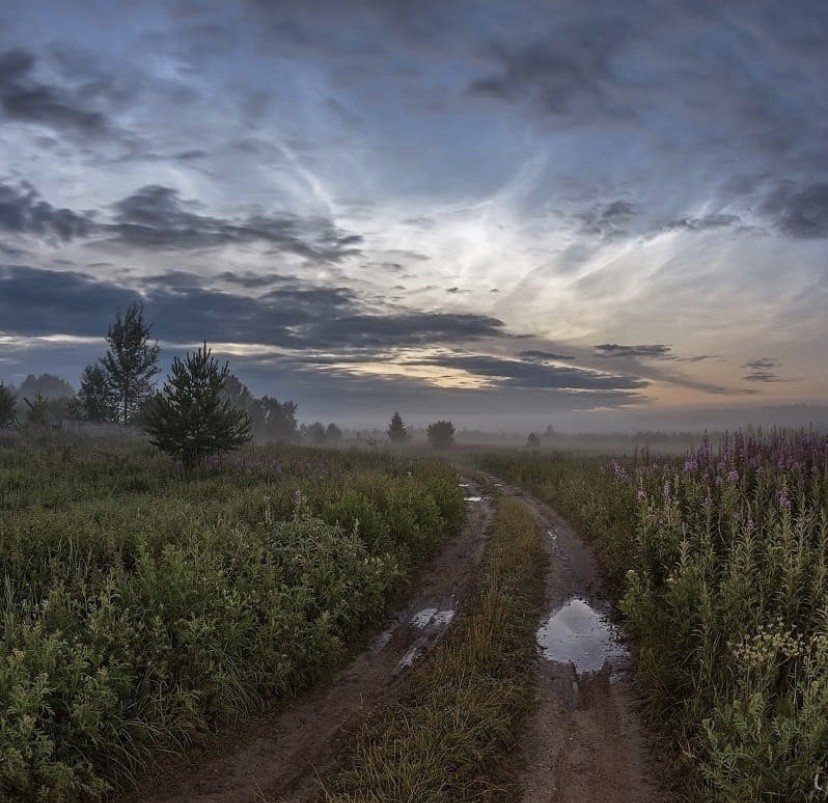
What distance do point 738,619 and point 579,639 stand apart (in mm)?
2805

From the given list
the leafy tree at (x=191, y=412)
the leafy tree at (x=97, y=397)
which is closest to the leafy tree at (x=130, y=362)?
the leafy tree at (x=97, y=397)

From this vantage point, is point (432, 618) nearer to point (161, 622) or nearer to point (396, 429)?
point (161, 622)

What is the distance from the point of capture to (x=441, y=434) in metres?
71.5

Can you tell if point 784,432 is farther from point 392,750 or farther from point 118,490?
point 118,490

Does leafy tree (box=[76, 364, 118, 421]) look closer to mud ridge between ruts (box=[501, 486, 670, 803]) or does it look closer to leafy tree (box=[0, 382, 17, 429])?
leafy tree (box=[0, 382, 17, 429])

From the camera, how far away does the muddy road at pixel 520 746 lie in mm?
5102

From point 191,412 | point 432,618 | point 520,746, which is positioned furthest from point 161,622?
point 191,412

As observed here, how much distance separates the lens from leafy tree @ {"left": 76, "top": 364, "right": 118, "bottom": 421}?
44.2 m

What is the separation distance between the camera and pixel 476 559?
1250 cm

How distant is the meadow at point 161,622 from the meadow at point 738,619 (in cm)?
411

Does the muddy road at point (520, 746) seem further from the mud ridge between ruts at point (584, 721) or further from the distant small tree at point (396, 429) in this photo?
the distant small tree at point (396, 429)

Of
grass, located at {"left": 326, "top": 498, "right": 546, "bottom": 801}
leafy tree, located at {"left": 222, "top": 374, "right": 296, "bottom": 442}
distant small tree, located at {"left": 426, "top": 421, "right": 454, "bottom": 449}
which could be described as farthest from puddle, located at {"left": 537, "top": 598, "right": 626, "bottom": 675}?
leafy tree, located at {"left": 222, "top": 374, "right": 296, "bottom": 442}

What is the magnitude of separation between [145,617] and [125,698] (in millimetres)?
948

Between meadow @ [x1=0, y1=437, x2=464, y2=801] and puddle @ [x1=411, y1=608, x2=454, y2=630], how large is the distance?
24.6 inches
